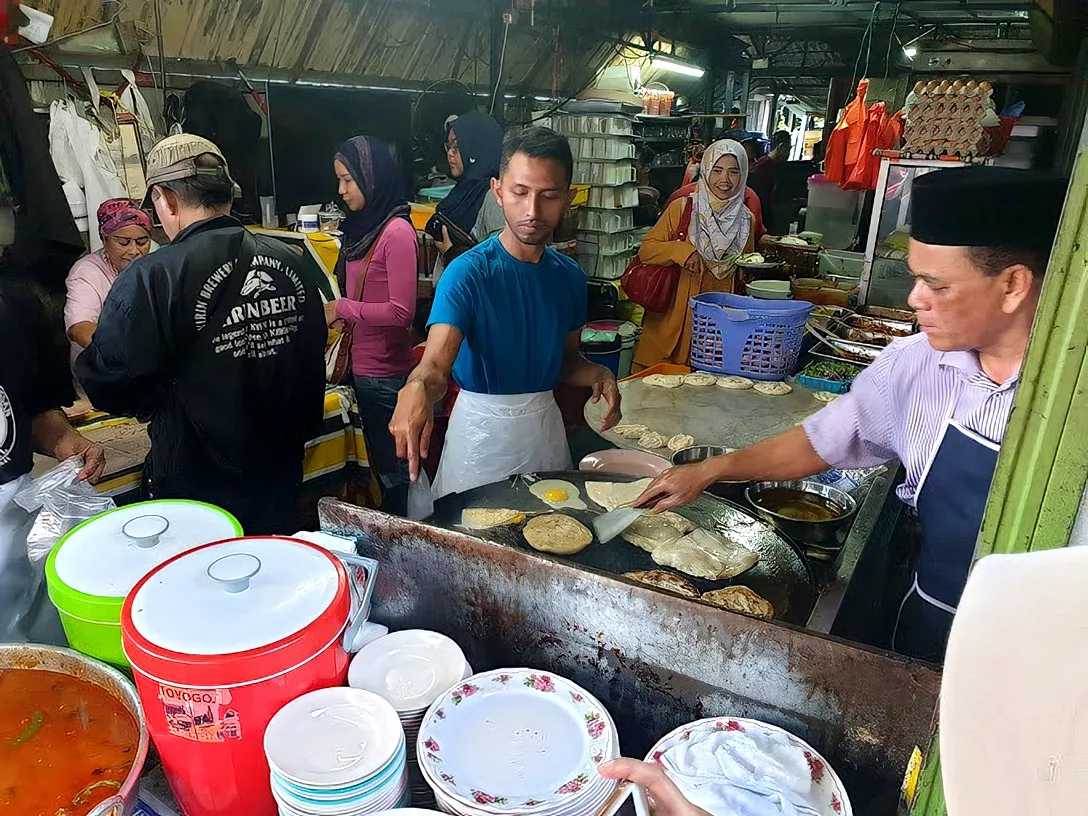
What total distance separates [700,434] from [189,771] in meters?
2.38

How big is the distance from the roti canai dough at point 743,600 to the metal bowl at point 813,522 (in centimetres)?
44

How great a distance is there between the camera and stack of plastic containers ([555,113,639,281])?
27.1 ft

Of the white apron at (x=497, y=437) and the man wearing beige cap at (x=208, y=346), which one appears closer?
the man wearing beige cap at (x=208, y=346)

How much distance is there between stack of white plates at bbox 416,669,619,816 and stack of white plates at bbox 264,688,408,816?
0.08 metres

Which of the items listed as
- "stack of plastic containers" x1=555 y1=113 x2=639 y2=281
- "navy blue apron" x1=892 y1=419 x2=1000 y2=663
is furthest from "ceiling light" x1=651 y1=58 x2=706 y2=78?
"navy blue apron" x1=892 y1=419 x2=1000 y2=663

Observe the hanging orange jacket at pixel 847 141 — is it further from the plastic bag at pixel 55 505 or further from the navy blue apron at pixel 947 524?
the plastic bag at pixel 55 505

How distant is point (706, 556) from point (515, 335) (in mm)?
1130

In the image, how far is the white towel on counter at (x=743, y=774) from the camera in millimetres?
958

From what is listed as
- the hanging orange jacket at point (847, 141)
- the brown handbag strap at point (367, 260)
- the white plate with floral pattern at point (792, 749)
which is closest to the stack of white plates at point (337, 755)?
the white plate with floral pattern at point (792, 749)

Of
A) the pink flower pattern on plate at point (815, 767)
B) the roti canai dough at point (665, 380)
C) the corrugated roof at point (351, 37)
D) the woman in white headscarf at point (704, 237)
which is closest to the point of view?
the pink flower pattern on plate at point (815, 767)

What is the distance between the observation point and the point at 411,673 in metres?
1.21

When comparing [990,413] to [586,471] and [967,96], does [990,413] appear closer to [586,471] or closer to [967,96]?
[586,471]

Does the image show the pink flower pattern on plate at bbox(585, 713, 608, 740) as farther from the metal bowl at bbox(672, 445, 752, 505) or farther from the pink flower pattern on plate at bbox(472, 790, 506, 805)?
the metal bowl at bbox(672, 445, 752, 505)

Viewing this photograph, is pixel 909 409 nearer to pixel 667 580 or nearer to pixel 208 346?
pixel 667 580
